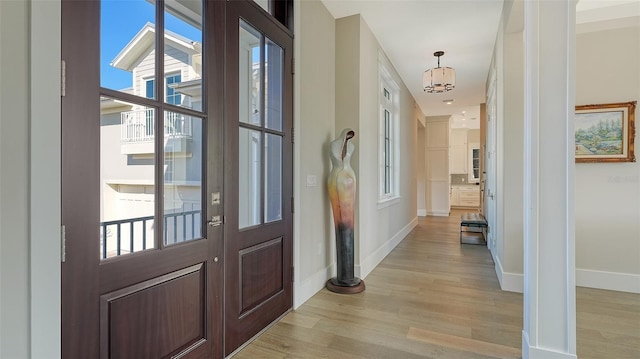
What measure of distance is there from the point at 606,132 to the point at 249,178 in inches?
145

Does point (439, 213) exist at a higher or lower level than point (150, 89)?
lower

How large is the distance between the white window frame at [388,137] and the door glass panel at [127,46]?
3.22 meters

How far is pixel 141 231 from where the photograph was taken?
151 cm

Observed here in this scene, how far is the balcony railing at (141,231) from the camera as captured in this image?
4.48 ft

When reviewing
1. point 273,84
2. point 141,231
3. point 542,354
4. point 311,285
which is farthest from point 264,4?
point 542,354

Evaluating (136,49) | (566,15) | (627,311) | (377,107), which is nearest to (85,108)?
(136,49)

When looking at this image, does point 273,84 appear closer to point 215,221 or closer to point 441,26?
point 215,221

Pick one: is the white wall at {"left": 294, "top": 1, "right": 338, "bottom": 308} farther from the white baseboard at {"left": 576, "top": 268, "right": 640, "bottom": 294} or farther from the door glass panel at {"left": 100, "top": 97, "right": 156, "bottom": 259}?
the white baseboard at {"left": 576, "top": 268, "right": 640, "bottom": 294}

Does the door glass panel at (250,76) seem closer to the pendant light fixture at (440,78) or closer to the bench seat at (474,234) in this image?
the pendant light fixture at (440,78)

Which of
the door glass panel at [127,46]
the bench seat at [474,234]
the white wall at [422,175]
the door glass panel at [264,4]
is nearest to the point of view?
the door glass panel at [127,46]

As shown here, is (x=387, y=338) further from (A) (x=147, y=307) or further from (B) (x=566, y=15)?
(B) (x=566, y=15)

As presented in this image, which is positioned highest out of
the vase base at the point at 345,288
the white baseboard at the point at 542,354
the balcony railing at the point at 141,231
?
the balcony railing at the point at 141,231

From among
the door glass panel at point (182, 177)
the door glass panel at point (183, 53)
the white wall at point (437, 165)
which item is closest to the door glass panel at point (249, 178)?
the door glass panel at point (182, 177)

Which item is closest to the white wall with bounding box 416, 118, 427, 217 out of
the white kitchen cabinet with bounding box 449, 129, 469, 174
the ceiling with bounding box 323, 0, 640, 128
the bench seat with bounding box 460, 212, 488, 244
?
the white kitchen cabinet with bounding box 449, 129, 469, 174
